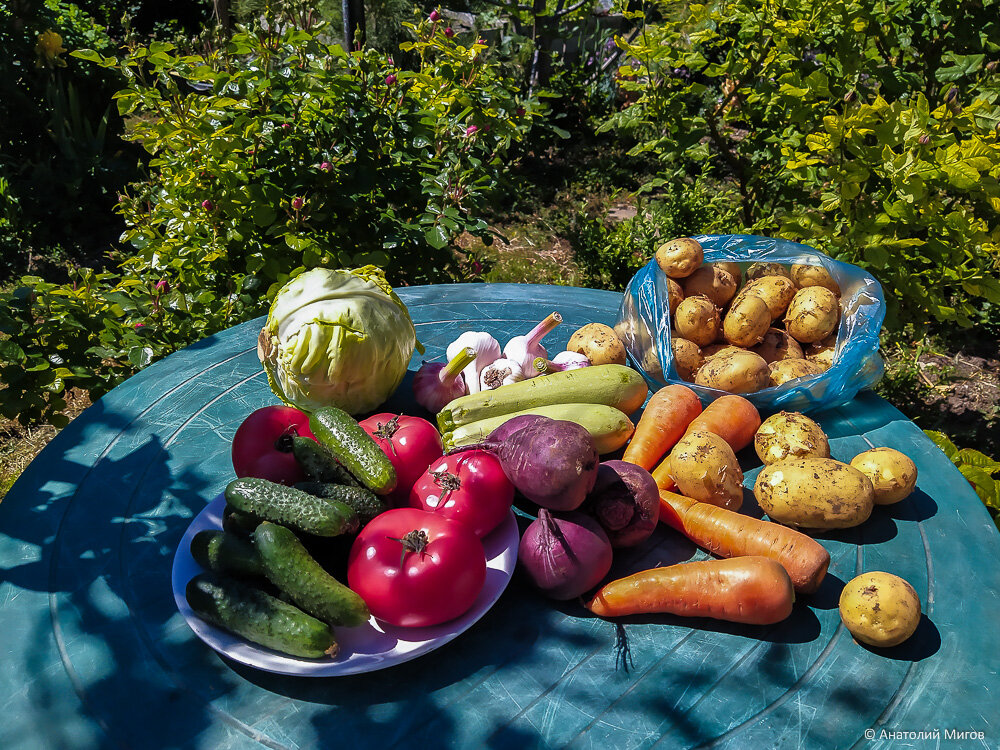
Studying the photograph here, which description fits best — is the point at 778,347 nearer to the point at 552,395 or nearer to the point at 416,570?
the point at 552,395

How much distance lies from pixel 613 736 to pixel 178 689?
982 millimetres

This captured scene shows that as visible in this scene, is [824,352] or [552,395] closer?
[552,395]

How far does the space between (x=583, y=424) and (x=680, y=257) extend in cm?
85

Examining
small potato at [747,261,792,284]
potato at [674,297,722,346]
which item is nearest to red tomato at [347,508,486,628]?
potato at [674,297,722,346]

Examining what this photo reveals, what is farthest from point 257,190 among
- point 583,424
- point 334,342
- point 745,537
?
point 745,537

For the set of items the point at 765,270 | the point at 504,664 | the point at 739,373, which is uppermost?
the point at 765,270

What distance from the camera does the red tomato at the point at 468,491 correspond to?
72.3 inches

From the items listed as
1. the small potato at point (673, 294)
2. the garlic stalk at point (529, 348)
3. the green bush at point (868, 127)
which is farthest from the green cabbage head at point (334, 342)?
the green bush at point (868, 127)

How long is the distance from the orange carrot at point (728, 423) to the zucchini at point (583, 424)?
0.18m

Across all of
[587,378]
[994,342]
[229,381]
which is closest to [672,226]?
[994,342]

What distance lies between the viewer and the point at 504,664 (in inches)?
67.3

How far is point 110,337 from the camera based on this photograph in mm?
3281

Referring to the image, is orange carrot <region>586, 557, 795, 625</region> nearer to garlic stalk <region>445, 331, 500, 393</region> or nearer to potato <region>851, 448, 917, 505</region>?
potato <region>851, 448, 917, 505</region>

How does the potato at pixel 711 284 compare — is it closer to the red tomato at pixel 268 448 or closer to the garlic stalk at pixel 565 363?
the garlic stalk at pixel 565 363
